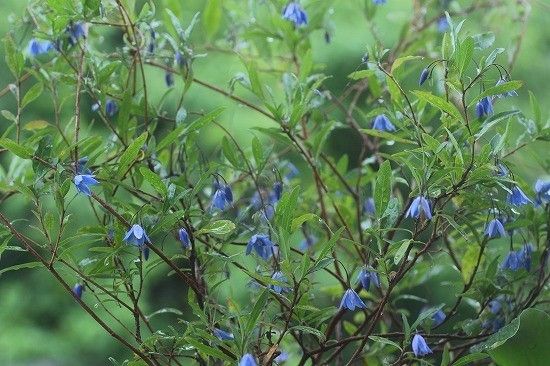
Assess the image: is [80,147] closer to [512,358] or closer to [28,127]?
[28,127]

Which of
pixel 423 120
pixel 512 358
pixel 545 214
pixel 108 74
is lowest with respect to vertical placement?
pixel 512 358

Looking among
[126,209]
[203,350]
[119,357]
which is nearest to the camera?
[203,350]

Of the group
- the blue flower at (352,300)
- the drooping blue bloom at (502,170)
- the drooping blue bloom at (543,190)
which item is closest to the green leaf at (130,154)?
the blue flower at (352,300)

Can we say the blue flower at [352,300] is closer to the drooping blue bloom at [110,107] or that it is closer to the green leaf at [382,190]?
the green leaf at [382,190]

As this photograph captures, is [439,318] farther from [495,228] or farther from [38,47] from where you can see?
[38,47]

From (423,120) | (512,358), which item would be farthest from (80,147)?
(512,358)

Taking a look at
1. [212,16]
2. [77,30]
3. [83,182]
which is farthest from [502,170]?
[212,16]
